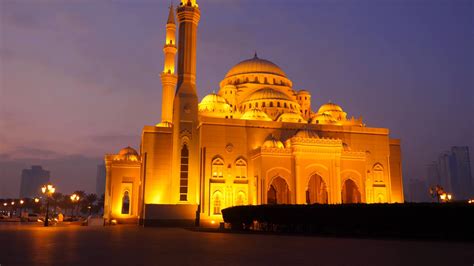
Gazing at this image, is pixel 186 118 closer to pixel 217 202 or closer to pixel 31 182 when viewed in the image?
pixel 217 202

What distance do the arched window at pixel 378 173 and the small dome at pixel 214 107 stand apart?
50.0ft

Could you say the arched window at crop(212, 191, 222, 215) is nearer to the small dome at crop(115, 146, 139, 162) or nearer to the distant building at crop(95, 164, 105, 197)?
the small dome at crop(115, 146, 139, 162)

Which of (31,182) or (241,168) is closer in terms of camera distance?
(241,168)

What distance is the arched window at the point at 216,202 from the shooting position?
34781 mm

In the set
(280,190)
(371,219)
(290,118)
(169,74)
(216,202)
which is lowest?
(371,219)

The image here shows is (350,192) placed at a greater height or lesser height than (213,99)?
lesser

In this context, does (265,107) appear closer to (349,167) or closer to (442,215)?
(349,167)

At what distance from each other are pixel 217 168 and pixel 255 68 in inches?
705

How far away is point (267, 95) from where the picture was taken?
45.5m

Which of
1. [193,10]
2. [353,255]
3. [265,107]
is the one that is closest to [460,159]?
[265,107]

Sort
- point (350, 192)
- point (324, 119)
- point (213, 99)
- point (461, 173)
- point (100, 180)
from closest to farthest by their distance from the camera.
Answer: point (350, 192) < point (324, 119) < point (213, 99) < point (461, 173) < point (100, 180)

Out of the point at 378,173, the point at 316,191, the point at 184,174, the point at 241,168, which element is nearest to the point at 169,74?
the point at 184,174

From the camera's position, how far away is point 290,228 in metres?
23.0

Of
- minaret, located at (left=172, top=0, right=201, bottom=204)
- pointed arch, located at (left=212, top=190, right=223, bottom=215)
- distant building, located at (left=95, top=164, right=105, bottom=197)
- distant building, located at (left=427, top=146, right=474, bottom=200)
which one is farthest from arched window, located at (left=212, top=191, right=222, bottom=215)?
distant building, located at (left=95, top=164, right=105, bottom=197)
